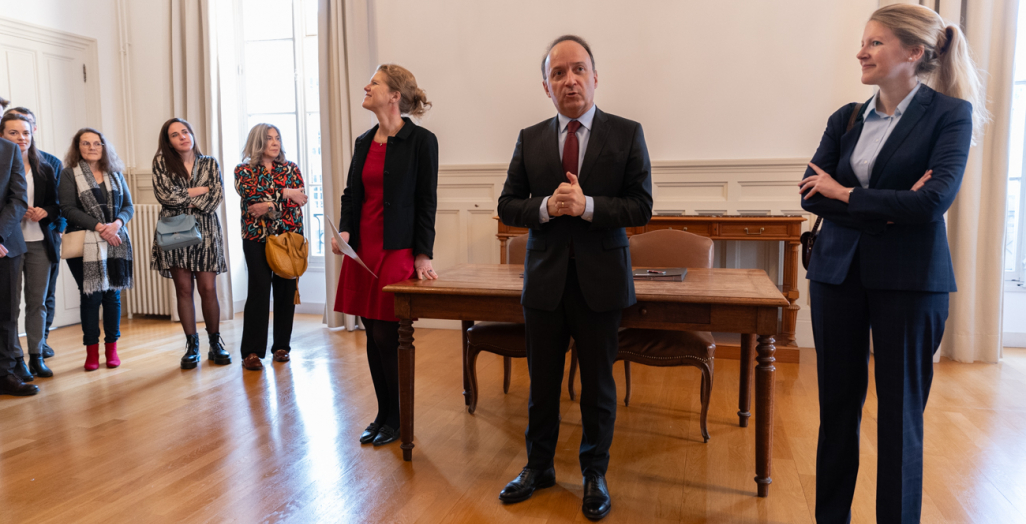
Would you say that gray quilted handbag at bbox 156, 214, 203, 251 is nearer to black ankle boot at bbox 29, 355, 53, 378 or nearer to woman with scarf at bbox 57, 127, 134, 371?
woman with scarf at bbox 57, 127, 134, 371

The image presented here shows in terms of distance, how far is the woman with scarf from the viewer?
371 cm

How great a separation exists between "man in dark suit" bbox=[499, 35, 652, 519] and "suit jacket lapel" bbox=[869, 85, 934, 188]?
0.62 metres

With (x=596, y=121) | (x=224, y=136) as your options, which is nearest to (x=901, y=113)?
(x=596, y=121)

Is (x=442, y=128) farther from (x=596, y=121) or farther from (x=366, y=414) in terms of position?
(x=596, y=121)

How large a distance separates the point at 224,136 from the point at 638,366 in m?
4.06

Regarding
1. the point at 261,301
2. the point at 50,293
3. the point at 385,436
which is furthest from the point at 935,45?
the point at 50,293

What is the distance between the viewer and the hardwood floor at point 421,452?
82.4 inches

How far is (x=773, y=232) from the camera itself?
400cm

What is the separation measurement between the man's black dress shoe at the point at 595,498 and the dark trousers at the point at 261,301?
2641 millimetres

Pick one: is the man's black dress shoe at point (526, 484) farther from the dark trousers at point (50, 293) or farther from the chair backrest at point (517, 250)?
the dark trousers at point (50, 293)

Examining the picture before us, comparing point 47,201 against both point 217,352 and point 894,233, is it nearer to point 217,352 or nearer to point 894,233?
point 217,352

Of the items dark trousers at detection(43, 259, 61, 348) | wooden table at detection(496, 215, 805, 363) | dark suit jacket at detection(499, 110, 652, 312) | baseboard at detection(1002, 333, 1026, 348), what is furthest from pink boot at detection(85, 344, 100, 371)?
baseboard at detection(1002, 333, 1026, 348)

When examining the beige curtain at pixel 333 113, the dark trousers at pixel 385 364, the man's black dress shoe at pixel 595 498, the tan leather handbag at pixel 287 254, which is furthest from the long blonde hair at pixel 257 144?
the man's black dress shoe at pixel 595 498

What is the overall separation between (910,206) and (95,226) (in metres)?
4.09
